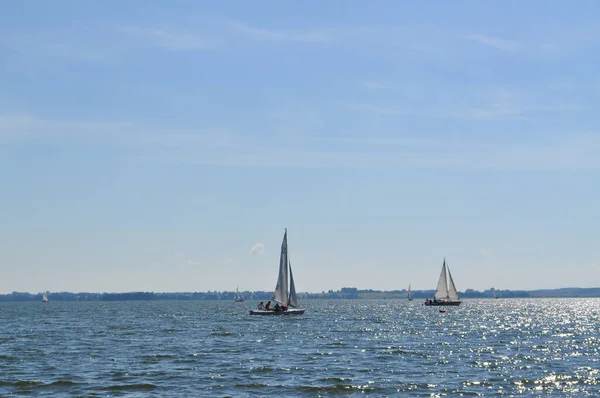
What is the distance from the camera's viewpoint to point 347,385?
43.8 m

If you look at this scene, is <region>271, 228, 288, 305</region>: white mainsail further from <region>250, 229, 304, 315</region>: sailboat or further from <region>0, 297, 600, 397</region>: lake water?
<region>0, 297, 600, 397</region>: lake water

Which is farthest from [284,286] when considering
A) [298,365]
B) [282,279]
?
[298,365]

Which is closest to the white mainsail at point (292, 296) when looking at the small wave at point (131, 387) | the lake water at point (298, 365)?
the lake water at point (298, 365)

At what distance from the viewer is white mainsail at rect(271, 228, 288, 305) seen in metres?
120

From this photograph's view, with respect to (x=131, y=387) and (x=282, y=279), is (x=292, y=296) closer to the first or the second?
(x=282, y=279)

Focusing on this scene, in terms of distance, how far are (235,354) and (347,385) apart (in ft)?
62.5

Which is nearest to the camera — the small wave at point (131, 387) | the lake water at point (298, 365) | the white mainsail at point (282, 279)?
the small wave at point (131, 387)

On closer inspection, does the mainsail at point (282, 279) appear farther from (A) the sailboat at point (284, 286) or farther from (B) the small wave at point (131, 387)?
(B) the small wave at point (131, 387)

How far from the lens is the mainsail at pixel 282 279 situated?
11950cm

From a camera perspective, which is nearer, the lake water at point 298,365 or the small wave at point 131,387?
the small wave at point 131,387

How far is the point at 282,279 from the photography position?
392 ft

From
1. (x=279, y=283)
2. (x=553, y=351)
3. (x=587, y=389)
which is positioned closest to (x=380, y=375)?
(x=587, y=389)

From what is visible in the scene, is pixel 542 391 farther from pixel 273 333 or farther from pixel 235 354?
pixel 273 333

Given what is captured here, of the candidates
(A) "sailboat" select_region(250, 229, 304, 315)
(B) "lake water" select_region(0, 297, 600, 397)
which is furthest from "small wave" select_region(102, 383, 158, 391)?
(A) "sailboat" select_region(250, 229, 304, 315)
